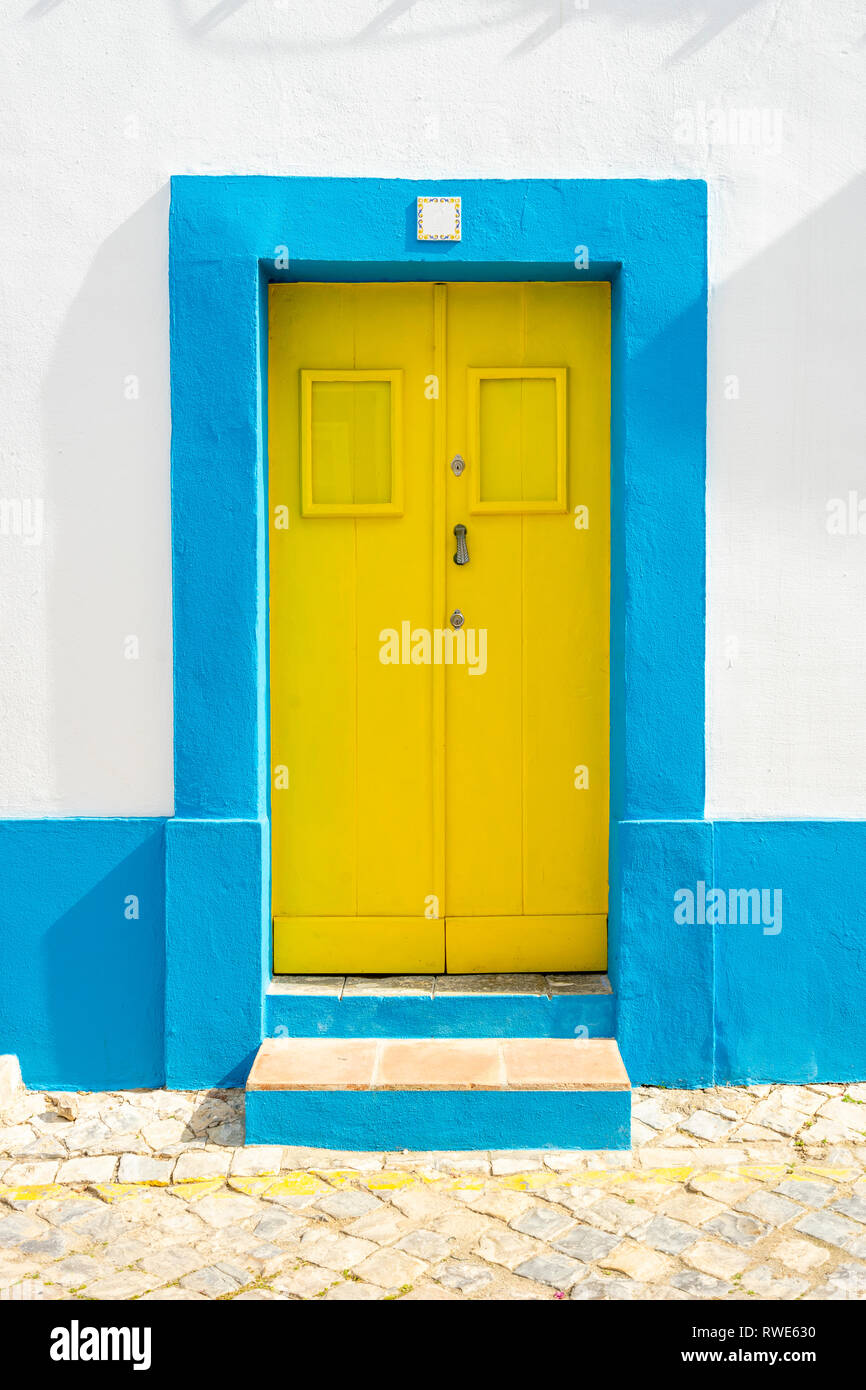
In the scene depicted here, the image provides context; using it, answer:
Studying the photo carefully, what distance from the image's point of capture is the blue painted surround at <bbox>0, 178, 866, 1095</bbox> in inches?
158

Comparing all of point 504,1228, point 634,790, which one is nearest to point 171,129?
point 634,790

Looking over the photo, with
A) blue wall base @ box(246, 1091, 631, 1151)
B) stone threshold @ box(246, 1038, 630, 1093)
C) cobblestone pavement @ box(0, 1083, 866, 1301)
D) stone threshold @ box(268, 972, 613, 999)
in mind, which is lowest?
cobblestone pavement @ box(0, 1083, 866, 1301)

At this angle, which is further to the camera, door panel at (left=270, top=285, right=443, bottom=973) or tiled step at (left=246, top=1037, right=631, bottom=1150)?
door panel at (left=270, top=285, right=443, bottom=973)

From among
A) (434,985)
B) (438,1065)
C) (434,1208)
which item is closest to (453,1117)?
(438,1065)

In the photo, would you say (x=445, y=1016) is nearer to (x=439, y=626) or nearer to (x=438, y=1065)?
(x=438, y=1065)

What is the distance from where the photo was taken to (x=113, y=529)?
4094 mm

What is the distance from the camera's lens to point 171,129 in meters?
4.02

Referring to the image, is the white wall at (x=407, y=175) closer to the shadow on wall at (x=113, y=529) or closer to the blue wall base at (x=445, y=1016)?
the shadow on wall at (x=113, y=529)

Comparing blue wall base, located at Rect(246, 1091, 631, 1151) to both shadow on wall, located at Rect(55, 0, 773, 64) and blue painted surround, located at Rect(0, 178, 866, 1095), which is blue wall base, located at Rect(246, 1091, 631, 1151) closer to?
blue painted surround, located at Rect(0, 178, 866, 1095)

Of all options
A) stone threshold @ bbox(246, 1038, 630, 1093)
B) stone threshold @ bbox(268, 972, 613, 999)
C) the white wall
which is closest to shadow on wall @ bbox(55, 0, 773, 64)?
the white wall

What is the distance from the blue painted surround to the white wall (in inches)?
3.9

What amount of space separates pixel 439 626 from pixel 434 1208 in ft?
6.11

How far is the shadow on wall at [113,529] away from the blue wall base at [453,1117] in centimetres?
107

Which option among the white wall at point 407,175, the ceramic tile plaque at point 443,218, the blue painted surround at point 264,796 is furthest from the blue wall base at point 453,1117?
the ceramic tile plaque at point 443,218
